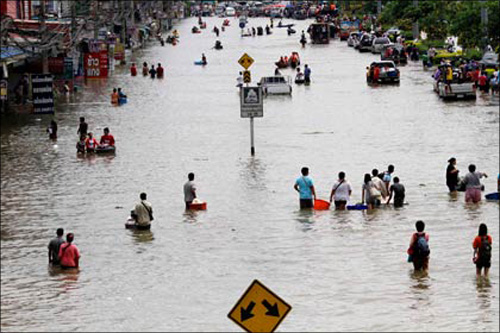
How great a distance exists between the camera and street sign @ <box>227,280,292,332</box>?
1349 cm

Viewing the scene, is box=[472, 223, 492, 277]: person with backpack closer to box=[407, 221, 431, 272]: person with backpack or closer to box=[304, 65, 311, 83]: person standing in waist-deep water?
box=[407, 221, 431, 272]: person with backpack

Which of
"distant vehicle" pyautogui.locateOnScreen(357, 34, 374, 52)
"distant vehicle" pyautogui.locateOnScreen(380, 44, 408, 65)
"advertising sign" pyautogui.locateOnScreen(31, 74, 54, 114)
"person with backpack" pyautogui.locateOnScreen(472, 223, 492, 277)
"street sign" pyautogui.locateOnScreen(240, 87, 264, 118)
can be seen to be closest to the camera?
"person with backpack" pyautogui.locateOnScreen(472, 223, 492, 277)

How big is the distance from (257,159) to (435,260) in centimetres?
1588

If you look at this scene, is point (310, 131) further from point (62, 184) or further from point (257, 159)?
point (62, 184)

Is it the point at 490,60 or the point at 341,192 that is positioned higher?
the point at 490,60

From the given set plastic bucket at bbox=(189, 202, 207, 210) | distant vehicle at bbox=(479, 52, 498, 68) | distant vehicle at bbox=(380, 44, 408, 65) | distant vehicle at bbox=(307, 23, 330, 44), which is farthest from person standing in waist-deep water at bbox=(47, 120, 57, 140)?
distant vehicle at bbox=(307, 23, 330, 44)

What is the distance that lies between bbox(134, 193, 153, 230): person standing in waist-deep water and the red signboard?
49.0 m

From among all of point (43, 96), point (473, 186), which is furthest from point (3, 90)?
point (473, 186)

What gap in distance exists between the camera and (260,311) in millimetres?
13547

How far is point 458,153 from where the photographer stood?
133 feet

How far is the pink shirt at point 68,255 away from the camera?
24969 mm

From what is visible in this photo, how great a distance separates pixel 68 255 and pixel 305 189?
7.56m

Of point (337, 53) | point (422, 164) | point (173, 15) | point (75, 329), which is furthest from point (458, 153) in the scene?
point (173, 15)

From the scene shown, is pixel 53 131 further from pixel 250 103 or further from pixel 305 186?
pixel 305 186
